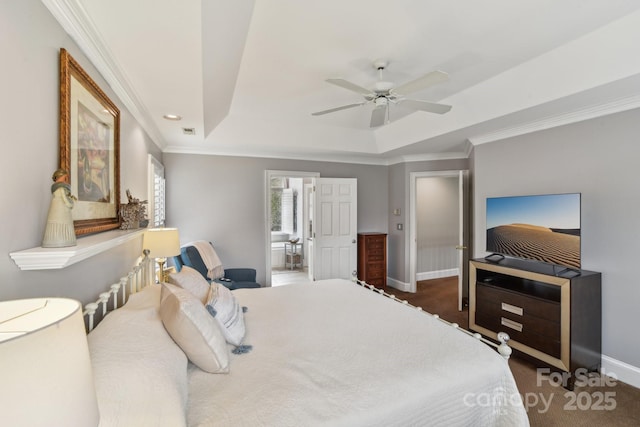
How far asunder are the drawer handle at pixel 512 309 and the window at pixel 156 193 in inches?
150

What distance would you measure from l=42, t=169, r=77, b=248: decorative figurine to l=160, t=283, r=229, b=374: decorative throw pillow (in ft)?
1.69

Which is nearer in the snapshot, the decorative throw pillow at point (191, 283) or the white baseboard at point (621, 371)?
the decorative throw pillow at point (191, 283)

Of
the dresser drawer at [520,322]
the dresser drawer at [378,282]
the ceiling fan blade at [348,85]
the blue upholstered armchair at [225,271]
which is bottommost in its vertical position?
the dresser drawer at [378,282]

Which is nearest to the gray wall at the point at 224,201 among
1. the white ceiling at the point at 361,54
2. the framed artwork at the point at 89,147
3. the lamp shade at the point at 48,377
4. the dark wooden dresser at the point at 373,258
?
the white ceiling at the point at 361,54

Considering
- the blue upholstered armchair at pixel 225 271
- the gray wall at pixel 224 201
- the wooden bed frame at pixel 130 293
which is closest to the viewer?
the wooden bed frame at pixel 130 293

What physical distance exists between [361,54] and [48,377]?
99.8 inches

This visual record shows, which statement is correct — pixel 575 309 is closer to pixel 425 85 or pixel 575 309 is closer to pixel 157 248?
pixel 425 85

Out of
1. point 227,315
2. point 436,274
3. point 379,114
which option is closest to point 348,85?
point 379,114

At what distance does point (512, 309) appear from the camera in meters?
2.88

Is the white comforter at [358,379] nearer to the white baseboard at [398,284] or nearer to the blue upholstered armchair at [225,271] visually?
the blue upholstered armchair at [225,271]

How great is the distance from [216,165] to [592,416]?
4.74 meters

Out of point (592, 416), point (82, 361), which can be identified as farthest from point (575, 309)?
point (82, 361)

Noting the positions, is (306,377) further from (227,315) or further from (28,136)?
(28,136)

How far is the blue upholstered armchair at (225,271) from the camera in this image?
3461mm
